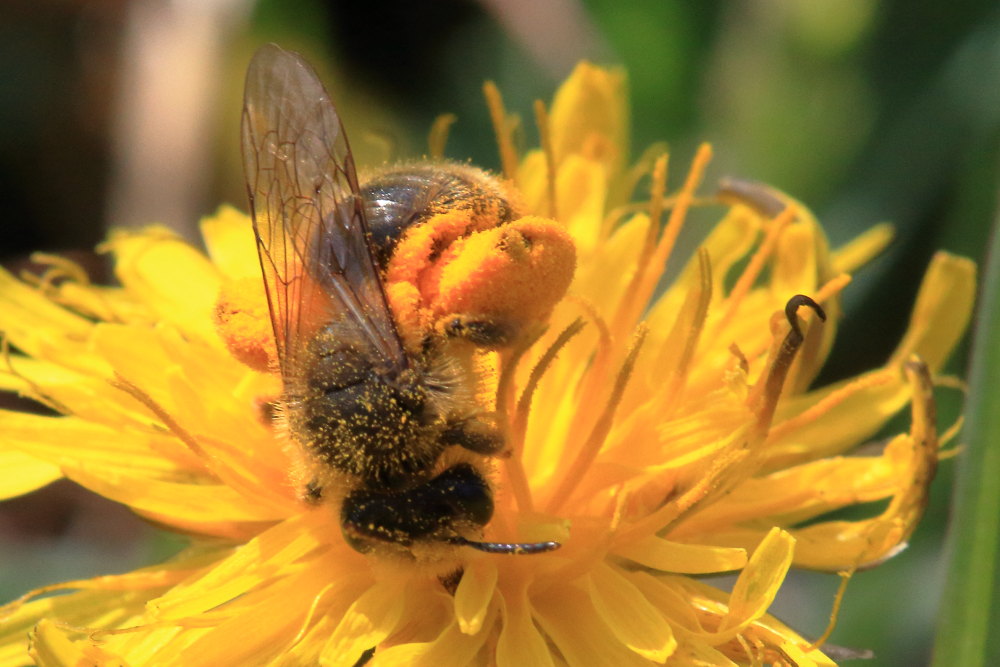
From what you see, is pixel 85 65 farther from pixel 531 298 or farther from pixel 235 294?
pixel 531 298

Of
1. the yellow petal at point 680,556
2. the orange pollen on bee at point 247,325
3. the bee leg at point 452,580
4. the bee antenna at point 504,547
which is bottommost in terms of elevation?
the bee leg at point 452,580

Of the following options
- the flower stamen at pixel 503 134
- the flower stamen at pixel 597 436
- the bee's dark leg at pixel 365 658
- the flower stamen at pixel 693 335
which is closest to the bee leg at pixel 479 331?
the flower stamen at pixel 597 436

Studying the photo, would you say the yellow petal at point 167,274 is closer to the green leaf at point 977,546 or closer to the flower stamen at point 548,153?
the flower stamen at point 548,153

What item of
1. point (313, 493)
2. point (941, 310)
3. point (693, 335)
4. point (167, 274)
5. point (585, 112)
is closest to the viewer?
point (313, 493)

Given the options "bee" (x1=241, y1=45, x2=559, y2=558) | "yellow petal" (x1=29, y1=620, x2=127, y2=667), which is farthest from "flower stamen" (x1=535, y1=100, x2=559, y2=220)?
"yellow petal" (x1=29, y1=620, x2=127, y2=667)

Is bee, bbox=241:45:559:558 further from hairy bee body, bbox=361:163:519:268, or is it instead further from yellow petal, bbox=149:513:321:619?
yellow petal, bbox=149:513:321:619

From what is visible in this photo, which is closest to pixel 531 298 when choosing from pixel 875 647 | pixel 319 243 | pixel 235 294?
pixel 319 243

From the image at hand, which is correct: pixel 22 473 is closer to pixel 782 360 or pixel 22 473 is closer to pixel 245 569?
pixel 245 569

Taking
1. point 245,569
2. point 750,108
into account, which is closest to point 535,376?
point 245,569
